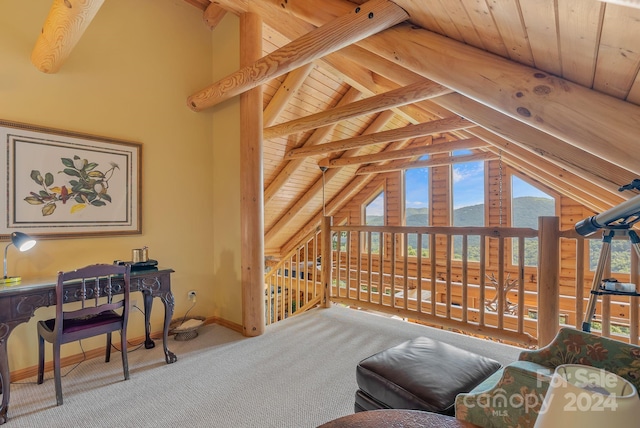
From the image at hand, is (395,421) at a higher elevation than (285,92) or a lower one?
lower

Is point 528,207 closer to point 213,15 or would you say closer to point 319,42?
point 319,42

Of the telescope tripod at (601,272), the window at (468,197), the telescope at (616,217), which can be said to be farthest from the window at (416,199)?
the telescope at (616,217)

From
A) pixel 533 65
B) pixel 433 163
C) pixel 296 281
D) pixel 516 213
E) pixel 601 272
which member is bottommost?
pixel 296 281

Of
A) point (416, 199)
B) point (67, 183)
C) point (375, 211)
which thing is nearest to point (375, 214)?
point (375, 211)

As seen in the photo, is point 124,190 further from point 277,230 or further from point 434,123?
point 277,230

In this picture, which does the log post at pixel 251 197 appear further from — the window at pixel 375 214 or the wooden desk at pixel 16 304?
the window at pixel 375 214

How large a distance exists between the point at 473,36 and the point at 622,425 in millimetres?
1491

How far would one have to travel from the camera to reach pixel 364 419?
81 cm

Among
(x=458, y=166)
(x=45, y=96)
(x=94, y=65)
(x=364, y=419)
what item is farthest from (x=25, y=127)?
(x=458, y=166)

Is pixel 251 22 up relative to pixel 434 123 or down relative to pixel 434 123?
up

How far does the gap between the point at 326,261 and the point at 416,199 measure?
14.1 feet

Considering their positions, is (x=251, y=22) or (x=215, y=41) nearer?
(x=251, y=22)

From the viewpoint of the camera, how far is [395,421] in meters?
0.80

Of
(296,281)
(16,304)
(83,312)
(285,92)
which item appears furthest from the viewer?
(296,281)
